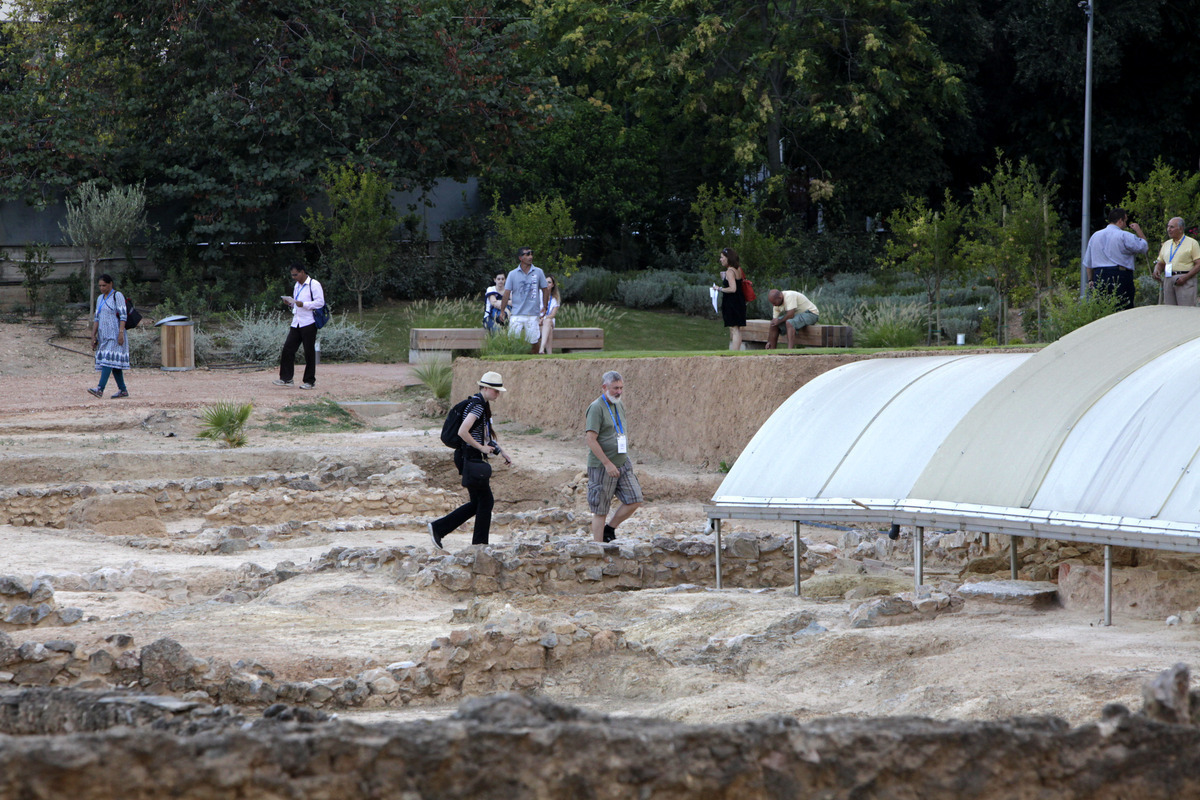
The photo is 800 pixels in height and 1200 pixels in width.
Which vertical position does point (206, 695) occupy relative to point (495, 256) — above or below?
below

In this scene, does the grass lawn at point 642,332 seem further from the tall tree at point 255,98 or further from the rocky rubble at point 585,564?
the rocky rubble at point 585,564

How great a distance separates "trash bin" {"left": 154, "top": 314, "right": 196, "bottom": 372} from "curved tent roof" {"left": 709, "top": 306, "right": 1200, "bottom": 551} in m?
16.4

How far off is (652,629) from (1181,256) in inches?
366

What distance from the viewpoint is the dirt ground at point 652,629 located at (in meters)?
5.88

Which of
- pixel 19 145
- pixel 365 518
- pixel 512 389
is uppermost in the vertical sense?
pixel 19 145

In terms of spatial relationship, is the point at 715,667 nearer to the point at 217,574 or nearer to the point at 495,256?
the point at 217,574

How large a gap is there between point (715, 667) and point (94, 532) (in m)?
7.59

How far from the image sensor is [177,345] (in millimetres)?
22922

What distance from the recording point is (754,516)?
8375 mm

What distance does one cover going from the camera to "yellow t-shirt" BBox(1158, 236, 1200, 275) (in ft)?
45.5

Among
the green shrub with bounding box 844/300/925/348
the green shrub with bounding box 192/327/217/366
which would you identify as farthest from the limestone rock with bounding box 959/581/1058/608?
the green shrub with bounding box 192/327/217/366

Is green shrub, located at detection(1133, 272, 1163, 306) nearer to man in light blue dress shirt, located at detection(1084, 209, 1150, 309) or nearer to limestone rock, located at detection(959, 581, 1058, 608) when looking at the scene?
man in light blue dress shirt, located at detection(1084, 209, 1150, 309)

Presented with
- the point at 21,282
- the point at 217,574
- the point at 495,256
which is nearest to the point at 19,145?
the point at 21,282

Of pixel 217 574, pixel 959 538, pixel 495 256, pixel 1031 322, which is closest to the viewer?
pixel 217 574
